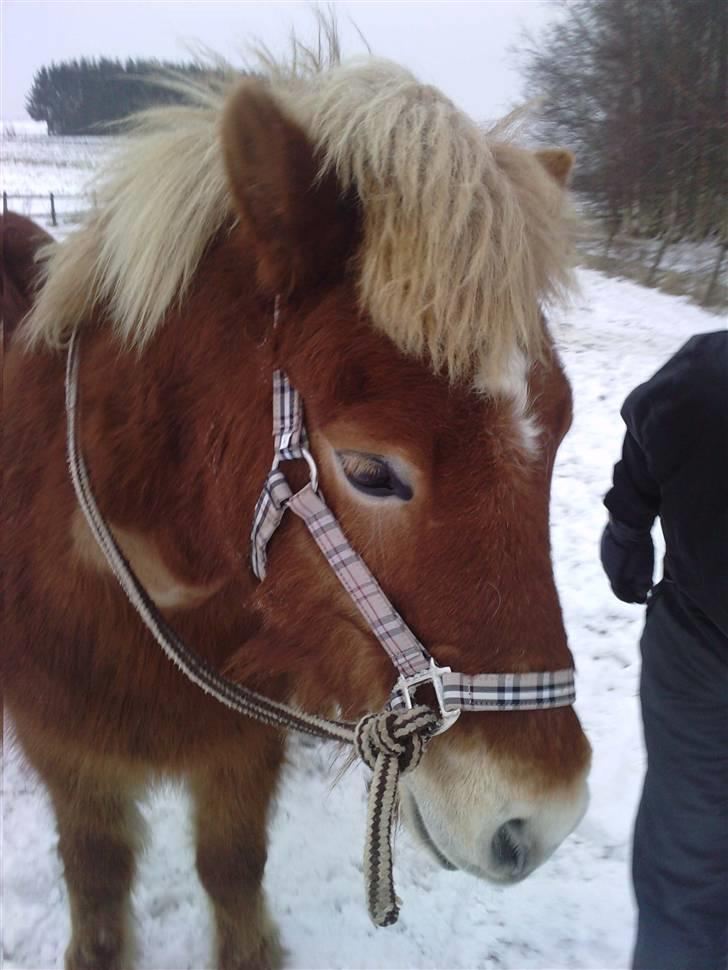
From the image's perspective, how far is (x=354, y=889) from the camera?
2.23m

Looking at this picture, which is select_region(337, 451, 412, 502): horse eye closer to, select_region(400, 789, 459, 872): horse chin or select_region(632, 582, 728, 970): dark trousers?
select_region(400, 789, 459, 872): horse chin

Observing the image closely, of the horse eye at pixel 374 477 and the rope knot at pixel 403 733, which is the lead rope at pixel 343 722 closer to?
the rope knot at pixel 403 733

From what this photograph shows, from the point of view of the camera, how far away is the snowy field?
2051mm

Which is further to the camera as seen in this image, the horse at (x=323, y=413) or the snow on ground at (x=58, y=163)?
the snow on ground at (x=58, y=163)

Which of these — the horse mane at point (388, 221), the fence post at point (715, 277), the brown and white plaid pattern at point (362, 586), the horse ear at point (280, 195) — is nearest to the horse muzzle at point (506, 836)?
the brown and white plaid pattern at point (362, 586)

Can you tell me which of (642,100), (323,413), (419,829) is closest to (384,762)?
(419,829)

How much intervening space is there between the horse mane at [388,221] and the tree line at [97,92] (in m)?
0.16

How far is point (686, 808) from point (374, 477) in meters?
1.06

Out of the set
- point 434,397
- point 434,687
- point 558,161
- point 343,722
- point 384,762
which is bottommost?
point 343,722

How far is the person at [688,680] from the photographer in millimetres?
1356

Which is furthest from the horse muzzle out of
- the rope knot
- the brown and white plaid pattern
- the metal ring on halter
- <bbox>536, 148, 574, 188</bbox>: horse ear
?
<bbox>536, 148, 574, 188</bbox>: horse ear

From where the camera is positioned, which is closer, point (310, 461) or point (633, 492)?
point (310, 461)

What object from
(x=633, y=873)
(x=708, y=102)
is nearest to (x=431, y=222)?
(x=633, y=873)

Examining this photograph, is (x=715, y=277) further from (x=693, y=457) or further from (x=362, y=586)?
(x=362, y=586)
